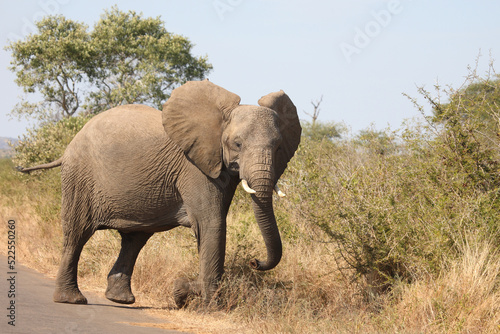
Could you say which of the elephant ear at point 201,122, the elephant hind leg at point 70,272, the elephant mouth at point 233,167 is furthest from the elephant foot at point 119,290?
the elephant mouth at point 233,167

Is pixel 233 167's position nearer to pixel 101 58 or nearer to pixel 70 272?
pixel 70 272

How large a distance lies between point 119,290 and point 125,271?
26cm

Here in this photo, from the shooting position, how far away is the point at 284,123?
24.8ft

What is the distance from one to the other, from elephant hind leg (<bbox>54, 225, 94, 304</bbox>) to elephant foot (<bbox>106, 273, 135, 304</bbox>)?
370 mm

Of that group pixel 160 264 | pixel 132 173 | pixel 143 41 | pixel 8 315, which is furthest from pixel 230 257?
pixel 143 41

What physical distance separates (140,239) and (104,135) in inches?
57.5

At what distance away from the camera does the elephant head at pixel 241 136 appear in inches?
263

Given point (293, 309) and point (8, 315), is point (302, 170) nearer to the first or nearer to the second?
point (293, 309)

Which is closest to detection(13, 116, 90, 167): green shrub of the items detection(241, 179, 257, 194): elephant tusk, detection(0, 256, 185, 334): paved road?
detection(0, 256, 185, 334): paved road

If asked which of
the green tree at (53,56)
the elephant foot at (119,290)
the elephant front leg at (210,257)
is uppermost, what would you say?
the green tree at (53,56)

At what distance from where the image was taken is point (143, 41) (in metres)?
29.9

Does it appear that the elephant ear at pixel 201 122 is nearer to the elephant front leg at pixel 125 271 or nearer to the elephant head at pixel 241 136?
the elephant head at pixel 241 136

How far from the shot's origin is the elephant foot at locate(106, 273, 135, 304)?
802 cm

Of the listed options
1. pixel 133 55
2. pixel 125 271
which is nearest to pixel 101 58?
pixel 133 55
